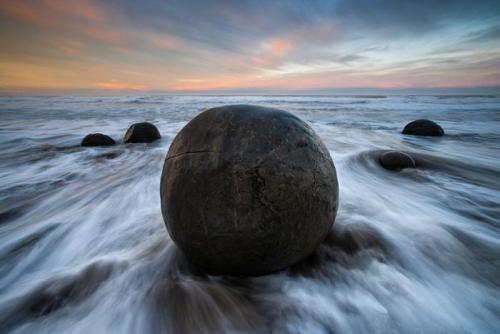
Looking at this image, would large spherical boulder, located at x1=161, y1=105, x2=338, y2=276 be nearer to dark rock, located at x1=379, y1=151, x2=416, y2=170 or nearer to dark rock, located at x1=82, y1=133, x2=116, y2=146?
dark rock, located at x1=379, y1=151, x2=416, y2=170

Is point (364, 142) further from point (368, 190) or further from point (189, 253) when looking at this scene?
point (189, 253)

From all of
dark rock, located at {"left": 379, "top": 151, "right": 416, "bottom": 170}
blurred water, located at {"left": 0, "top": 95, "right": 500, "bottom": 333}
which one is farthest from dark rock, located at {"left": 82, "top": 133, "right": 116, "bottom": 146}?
dark rock, located at {"left": 379, "top": 151, "right": 416, "bottom": 170}

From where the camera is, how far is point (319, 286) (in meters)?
2.21

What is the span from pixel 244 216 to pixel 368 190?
3419 millimetres

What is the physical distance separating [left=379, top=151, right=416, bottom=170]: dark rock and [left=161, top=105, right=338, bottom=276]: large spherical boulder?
4316 mm

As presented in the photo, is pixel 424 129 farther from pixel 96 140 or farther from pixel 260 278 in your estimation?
pixel 96 140

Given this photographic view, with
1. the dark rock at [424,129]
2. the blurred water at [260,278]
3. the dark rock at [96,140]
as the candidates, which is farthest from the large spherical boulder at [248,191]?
the dark rock at [424,129]

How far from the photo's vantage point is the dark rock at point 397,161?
18.8 ft

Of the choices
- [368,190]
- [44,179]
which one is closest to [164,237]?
[368,190]

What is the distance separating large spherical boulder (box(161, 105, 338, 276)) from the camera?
1.82 m

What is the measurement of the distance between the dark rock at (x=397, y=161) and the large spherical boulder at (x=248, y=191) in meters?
4.32

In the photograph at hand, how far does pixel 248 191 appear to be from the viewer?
1810 millimetres

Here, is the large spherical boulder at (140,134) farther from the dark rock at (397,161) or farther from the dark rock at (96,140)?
the dark rock at (397,161)

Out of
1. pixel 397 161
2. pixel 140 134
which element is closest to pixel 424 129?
pixel 397 161
